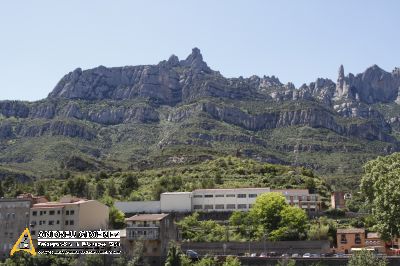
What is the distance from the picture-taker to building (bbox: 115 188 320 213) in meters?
123

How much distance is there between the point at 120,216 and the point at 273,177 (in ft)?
178

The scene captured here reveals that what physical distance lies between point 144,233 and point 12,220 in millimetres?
24068

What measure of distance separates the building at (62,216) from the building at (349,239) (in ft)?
131

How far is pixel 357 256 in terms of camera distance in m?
67.3

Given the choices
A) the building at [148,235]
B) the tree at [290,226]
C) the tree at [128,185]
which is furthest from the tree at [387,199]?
the tree at [128,185]

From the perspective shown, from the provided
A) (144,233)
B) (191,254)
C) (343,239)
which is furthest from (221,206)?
(191,254)

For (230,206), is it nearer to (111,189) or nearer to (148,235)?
(111,189)

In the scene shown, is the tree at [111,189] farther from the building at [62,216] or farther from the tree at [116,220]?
the building at [62,216]

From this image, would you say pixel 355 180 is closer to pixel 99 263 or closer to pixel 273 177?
pixel 273 177

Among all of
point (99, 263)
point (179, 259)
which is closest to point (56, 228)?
point (99, 263)

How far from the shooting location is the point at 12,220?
96312 mm

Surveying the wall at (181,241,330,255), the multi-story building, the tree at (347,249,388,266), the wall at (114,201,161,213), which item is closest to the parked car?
the wall at (181,241,330,255)

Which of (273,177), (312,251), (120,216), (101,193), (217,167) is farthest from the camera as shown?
(217,167)

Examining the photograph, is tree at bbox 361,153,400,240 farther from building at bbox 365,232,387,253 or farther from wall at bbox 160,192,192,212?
wall at bbox 160,192,192,212
